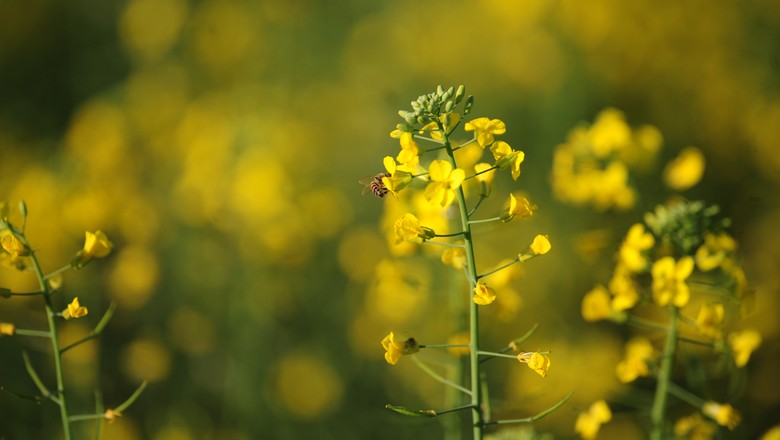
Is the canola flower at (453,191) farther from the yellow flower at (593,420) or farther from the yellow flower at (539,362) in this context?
the yellow flower at (593,420)

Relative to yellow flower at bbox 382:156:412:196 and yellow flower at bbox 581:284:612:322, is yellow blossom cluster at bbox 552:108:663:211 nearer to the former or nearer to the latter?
yellow flower at bbox 581:284:612:322

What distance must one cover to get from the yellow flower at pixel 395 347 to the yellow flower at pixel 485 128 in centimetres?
50

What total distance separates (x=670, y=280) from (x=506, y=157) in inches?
28.6

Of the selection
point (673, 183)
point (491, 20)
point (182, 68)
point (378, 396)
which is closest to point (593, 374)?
point (378, 396)

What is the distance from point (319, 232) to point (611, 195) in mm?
2149

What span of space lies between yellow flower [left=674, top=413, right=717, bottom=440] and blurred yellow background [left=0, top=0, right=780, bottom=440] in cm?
24

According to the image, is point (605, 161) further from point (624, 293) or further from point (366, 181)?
point (366, 181)

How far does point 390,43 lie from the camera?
7.74m

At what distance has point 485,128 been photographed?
1.86 metres

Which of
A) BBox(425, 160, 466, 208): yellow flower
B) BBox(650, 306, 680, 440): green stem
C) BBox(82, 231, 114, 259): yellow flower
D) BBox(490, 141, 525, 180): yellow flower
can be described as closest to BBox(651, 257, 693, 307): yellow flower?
BBox(650, 306, 680, 440): green stem

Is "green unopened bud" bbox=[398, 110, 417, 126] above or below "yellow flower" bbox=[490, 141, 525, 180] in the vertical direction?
above

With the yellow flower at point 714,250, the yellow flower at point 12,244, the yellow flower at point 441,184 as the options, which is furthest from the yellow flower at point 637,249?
the yellow flower at point 12,244

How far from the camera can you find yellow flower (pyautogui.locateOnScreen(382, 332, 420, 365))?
1.82m

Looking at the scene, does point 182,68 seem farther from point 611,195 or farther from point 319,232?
point 611,195
